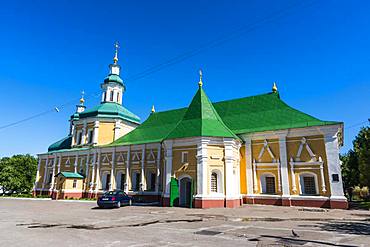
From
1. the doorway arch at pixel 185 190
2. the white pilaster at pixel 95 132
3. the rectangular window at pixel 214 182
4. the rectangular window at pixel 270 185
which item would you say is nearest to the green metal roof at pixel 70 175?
the white pilaster at pixel 95 132

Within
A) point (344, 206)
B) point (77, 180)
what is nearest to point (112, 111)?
point (77, 180)

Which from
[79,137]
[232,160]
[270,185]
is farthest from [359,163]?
[79,137]

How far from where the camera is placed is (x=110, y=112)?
3556 centimetres

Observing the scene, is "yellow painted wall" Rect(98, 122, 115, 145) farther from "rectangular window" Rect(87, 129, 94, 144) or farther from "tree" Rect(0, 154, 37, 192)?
"tree" Rect(0, 154, 37, 192)

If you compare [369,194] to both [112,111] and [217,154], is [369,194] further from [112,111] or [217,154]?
[112,111]

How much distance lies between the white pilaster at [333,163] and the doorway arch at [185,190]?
→ 35.5 feet

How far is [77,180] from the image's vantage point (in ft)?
105

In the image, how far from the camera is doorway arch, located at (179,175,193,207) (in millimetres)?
20656

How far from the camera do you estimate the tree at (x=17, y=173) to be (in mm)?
46062

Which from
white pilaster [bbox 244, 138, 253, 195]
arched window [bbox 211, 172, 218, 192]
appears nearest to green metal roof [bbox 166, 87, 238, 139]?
white pilaster [bbox 244, 138, 253, 195]

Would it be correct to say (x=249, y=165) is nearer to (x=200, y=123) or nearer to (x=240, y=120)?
(x=240, y=120)

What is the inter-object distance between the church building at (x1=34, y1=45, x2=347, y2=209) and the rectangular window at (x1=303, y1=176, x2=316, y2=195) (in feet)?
0.24

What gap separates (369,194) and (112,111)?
122 ft

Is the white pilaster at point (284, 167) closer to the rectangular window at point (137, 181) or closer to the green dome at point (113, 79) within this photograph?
the rectangular window at point (137, 181)
